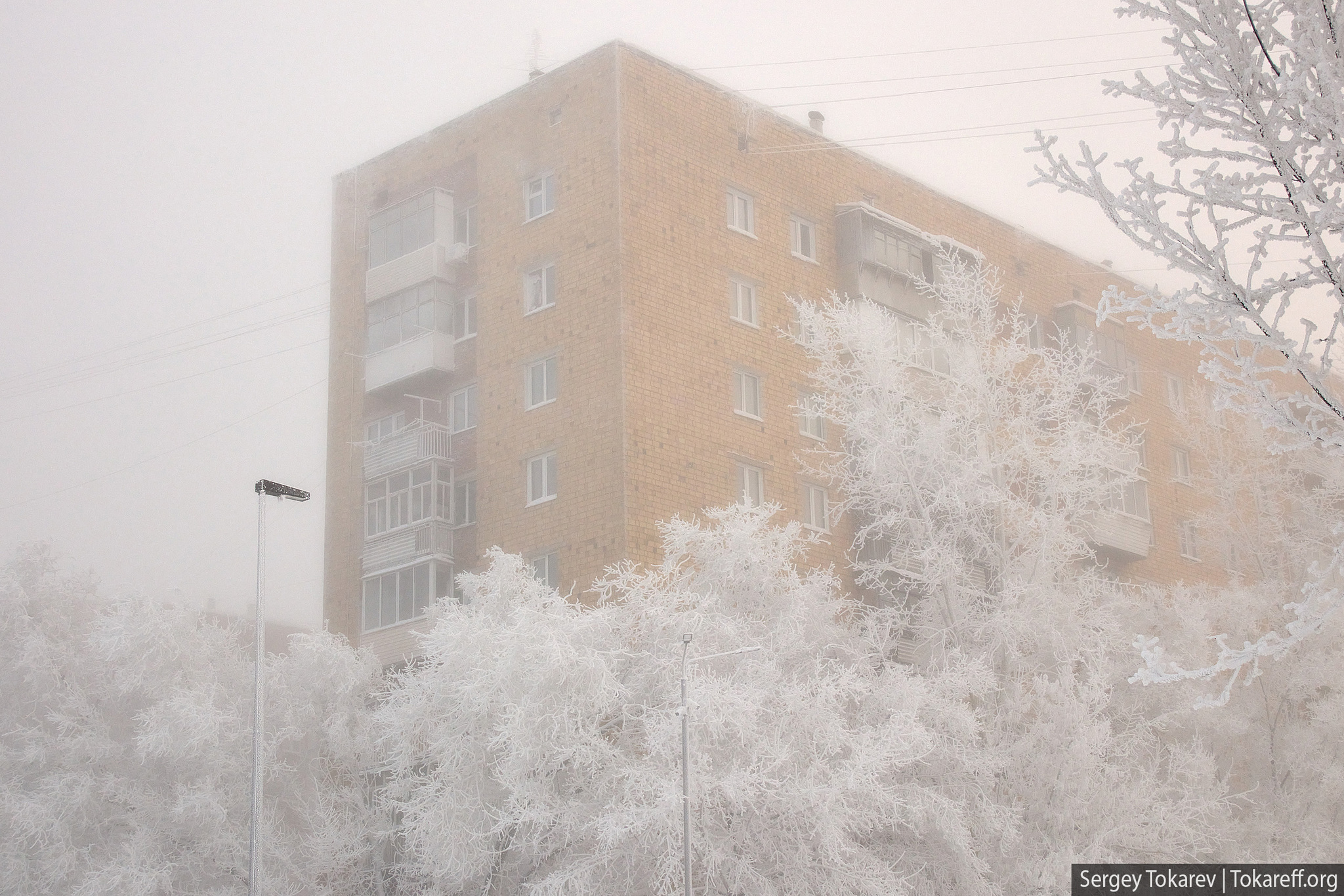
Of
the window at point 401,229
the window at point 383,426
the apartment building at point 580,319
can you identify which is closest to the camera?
the apartment building at point 580,319

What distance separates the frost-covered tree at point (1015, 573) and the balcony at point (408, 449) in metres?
9.42

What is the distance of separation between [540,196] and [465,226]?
2802mm

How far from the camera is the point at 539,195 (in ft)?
118

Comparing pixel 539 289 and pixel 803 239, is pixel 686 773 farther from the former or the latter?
pixel 803 239

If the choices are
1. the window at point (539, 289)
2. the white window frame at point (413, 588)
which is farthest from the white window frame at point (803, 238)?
the white window frame at point (413, 588)

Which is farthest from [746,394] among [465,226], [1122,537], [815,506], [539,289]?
[1122,537]

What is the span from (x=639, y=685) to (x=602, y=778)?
7.14 ft

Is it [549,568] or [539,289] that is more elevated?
[539,289]

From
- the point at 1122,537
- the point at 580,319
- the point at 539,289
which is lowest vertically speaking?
the point at 1122,537

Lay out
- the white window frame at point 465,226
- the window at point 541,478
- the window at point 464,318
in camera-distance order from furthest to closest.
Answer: the white window frame at point 465,226 → the window at point 464,318 → the window at point 541,478

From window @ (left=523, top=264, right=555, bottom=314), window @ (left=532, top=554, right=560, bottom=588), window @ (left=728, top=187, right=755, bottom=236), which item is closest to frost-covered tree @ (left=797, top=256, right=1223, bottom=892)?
window @ (left=728, top=187, right=755, bottom=236)

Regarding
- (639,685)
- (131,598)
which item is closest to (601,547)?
(639,685)

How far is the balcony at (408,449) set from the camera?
1420 inches

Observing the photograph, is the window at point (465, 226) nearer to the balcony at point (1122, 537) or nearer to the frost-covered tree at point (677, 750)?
the frost-covered tree at point (677, 750)
